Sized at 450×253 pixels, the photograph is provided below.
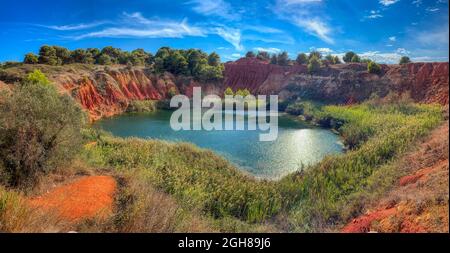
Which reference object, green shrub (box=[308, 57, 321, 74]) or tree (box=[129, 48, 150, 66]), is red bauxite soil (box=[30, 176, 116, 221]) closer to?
green shrub (box=[308, 57, 321, 74])

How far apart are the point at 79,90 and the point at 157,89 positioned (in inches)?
750

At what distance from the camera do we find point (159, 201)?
26.9 ft

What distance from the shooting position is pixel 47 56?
48406 millimetres

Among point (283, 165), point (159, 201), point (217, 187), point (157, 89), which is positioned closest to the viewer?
point (159, 201)

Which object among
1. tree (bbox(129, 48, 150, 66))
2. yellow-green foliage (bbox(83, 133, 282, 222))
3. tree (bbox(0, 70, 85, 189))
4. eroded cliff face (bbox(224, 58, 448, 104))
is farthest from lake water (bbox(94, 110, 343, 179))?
tree (bbox(129, 48, 150, 66))

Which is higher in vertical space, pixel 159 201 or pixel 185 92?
pixel 185 92

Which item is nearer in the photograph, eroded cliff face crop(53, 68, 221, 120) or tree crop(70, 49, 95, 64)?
eroded cliff face crop(53, 68, 221, 120)

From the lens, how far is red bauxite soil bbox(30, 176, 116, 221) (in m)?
7.63

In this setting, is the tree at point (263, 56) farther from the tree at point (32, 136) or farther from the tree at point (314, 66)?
the tree at point (32, 136)

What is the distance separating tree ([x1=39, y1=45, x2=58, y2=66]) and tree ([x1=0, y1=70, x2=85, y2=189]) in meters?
41.4
